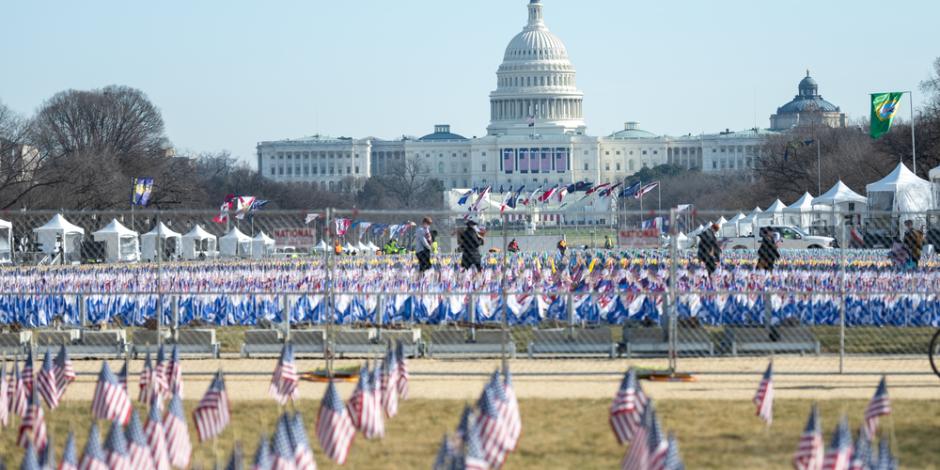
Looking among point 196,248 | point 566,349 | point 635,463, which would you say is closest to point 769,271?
point 566,349

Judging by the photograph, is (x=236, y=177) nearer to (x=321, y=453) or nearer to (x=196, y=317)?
(x=196, y=317)

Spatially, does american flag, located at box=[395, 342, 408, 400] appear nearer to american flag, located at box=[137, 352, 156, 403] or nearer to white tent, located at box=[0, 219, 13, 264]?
american flag, located at box=[137, 352, 156, 403]

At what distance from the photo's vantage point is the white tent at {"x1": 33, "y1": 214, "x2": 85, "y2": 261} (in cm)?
5047

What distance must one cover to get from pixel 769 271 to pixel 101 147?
69775 mm

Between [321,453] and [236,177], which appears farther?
[236,177]

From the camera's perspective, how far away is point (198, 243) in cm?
6831

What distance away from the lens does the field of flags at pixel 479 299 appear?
24859mm

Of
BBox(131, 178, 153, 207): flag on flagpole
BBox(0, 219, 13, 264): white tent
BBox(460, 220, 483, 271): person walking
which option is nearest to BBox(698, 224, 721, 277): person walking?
BBox(460, 220, 483, 271): person walking

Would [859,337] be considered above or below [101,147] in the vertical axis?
below

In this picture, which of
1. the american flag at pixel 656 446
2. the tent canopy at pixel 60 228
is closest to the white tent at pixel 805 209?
the tent canopy at pixel 60 228

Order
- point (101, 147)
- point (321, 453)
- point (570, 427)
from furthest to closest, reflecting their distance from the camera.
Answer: point (101, 147) → point (570, 427) → point (321, 453)

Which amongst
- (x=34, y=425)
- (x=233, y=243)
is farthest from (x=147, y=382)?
(x=233, y=243)

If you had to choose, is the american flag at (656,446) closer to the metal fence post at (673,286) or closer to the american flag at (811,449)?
the american flag at (811,449)

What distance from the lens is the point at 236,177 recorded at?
370 ft
